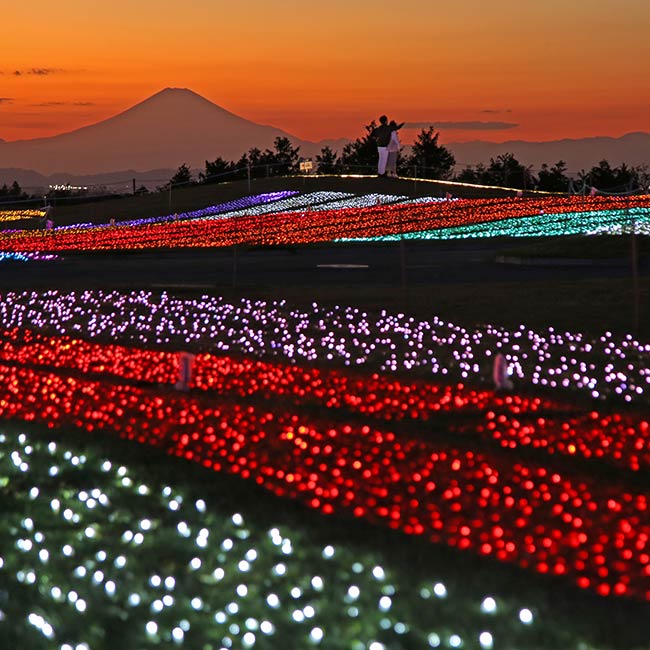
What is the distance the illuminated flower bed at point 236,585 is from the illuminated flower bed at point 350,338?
459 centimetres

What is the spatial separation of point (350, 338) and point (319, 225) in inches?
806

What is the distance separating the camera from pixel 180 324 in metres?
16.2

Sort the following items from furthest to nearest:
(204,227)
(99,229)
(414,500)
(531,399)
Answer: (99,229), (204,227), (531,399), (414,500)

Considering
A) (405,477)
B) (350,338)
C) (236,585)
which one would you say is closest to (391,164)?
(350,338)

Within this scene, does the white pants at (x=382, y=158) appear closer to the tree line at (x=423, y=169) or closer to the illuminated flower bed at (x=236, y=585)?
the tree line at (x=423, y=169)

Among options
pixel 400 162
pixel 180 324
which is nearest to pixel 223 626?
pixel 180 324

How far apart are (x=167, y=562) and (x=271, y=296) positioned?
1116 centimetres

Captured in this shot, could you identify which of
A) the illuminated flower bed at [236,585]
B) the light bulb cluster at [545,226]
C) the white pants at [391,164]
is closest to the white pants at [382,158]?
the white pants at [391,164]

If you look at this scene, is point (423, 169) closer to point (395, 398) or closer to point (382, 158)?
point (382, 158)

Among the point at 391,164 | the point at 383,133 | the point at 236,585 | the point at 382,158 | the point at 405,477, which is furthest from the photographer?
the point at 391,164

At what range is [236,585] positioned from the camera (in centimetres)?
665

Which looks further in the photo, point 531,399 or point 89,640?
point 531,399

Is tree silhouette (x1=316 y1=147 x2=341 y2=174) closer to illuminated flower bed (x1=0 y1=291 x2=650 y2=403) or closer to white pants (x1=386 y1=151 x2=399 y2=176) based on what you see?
white pants (x1=386 y1=151 x2=399 y2=176)

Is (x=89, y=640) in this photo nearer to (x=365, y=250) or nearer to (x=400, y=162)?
(x=365, y=250)
